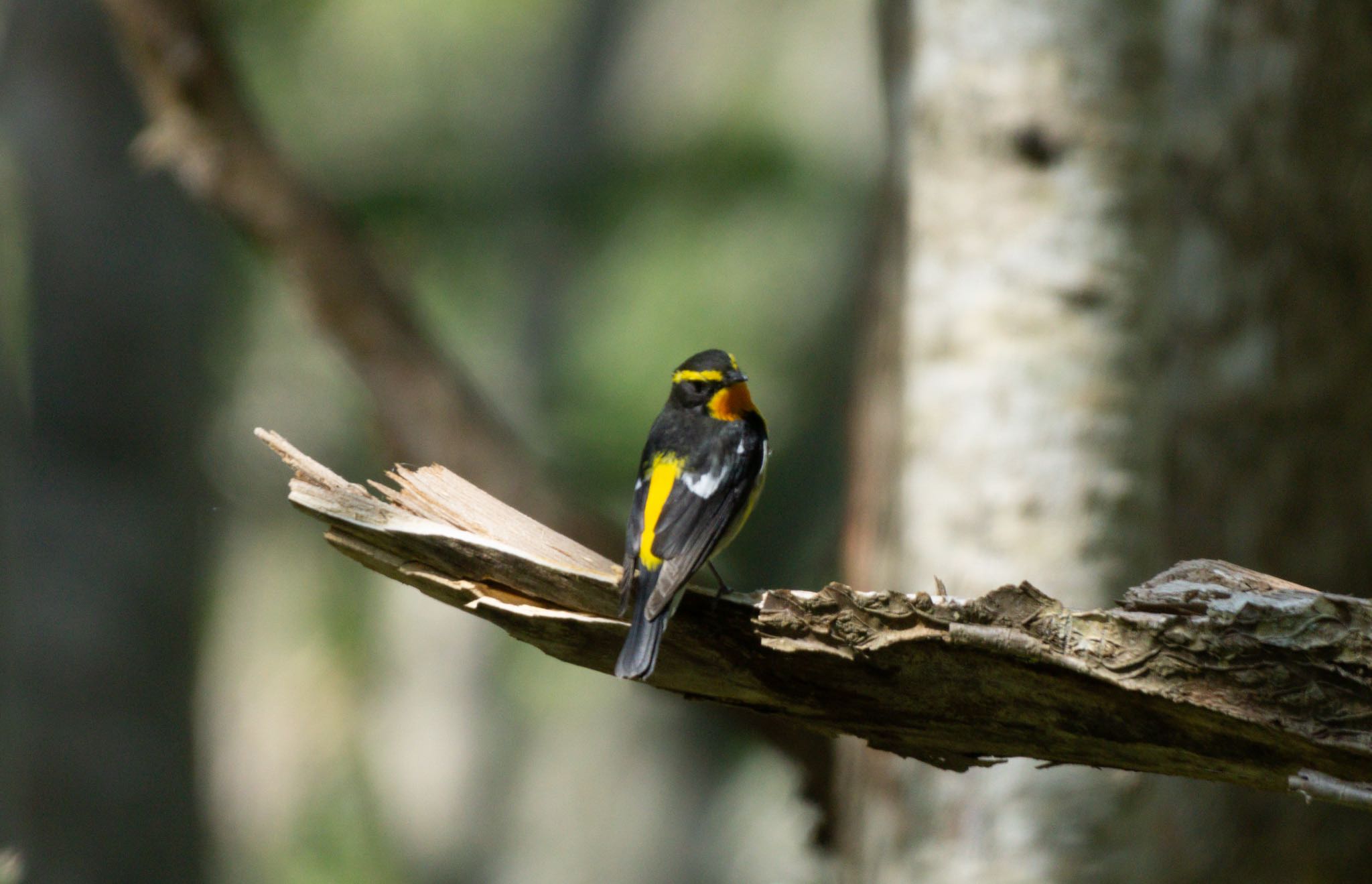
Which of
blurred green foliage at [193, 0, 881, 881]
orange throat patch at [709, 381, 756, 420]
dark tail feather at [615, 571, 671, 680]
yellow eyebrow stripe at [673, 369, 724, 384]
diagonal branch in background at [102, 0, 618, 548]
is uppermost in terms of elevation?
blurred green foliage at [193, 0, 881, 881]

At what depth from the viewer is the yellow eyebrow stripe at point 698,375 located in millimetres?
3848

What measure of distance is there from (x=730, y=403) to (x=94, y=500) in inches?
228

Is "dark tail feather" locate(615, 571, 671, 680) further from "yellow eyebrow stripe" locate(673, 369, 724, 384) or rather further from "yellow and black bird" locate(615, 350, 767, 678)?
"yellow eyebrow stripe" locate(673, 369, 724, 384)

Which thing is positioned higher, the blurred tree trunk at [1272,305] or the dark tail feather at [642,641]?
the blurred tree trunk at [1272,305]

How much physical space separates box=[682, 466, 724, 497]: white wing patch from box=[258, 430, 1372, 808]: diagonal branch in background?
1.65 feet

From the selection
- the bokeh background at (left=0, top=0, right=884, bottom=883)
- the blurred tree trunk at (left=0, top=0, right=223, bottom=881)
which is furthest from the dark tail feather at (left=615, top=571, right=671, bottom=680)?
the blurred tree trunk at (left=0, top=0, right=223, bottom=881)

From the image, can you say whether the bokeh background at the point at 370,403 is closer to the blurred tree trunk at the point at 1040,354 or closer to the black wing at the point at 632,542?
the blurred tree trunk at the point at 1040,354

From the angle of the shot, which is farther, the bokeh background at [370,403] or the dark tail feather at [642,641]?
the bokeh background at [370,403]

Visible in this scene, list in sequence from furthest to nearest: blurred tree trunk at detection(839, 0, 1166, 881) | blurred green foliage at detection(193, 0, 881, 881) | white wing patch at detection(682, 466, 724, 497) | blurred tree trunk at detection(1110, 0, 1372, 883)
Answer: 1. blurred green foliage at detection(193, 0, 881, 881)
2. blurred tree trunk at detection(1110, 0, 1372, 883)
3. blurred tree trunk at detection(839, 0, 1166, 881)
4. white wing patch at detection(682, 466, 724, 497)

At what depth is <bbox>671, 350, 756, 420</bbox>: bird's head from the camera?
3826 mm

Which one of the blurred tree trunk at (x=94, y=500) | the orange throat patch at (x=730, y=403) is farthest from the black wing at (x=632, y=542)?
the blurred tree trunk at (x=94, y=500)

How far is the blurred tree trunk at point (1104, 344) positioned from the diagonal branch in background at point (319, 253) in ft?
6.61

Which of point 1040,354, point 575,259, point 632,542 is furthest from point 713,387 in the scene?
point 575,259

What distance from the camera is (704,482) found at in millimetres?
3348
